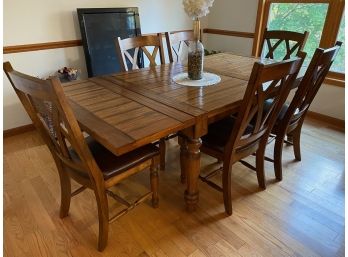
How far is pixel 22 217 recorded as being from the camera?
1.69m

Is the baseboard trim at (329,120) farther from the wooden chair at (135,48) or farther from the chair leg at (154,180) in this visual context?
the chair leg at (154,180)

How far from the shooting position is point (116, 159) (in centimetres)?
138

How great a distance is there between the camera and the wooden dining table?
3.72 ft

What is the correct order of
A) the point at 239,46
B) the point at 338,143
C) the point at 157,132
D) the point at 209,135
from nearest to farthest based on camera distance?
the point at 157,132 → the point at 209,135 → the point at 338,143 → the point at 239,46

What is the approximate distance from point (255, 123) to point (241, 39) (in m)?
2.29

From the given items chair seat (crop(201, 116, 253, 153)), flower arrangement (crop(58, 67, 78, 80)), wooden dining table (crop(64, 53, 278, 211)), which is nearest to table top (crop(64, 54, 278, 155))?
wooden dining table (crop(64, 53, 278, 211))

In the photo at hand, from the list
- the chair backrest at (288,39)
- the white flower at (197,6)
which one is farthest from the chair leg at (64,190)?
the chair backrest at (288,39)

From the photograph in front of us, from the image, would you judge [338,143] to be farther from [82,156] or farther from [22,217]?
[22,217]

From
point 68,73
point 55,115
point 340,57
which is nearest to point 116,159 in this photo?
point 55,115

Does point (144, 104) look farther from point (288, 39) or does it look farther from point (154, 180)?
point (288, 39)

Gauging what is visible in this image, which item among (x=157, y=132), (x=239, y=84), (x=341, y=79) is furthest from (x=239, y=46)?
(x=157, y=132)

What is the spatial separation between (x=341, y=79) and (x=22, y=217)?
3110 mm

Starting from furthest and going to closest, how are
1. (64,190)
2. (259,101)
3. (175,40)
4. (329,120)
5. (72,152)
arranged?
1. (329,120)
2. (175,40)
3. (64,190)
4. (72,152)
5. (259,101)

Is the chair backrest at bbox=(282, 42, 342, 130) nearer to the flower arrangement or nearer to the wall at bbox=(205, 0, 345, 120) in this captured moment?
the wall at bbox=(205, 0, 345, 120)
